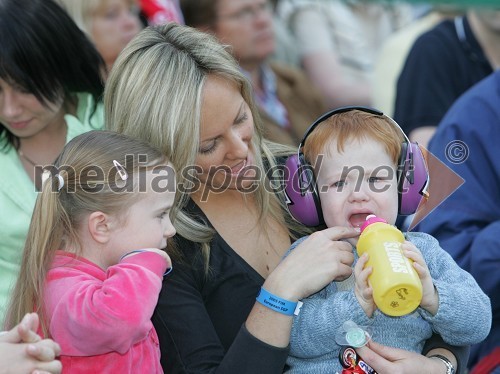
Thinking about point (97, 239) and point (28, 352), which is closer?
point (28, 352)

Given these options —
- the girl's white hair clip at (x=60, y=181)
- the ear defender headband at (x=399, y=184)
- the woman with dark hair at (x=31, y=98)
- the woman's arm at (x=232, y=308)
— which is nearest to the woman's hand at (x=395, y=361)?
the woman's arm at (x=232, y=308)

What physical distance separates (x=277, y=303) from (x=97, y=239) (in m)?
0.49

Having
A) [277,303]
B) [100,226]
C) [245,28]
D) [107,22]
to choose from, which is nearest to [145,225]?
[100,226]

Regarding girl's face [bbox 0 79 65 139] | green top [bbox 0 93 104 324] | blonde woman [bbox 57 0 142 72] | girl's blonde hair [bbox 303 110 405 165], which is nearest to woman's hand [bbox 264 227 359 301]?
girl's blonde hair [bbox 303 110 405 165]

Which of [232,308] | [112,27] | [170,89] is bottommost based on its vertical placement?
[232,308]

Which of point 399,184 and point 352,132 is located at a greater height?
point 352,132

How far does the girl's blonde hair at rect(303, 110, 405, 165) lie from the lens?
2.72 metres

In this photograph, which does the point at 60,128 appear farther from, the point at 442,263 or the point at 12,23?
the point at 442,263

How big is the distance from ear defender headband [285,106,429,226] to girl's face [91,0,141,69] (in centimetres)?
211

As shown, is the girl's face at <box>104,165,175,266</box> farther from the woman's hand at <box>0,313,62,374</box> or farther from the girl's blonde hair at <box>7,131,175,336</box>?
the woman's hand at <box>0,313,62,374</box>

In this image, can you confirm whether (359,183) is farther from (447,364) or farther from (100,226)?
(100,226)

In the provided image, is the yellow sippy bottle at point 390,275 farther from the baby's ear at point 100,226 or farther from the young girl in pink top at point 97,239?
the baby's ear at point 100,226

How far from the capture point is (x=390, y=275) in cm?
235

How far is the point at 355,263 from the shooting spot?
2.74 meters
